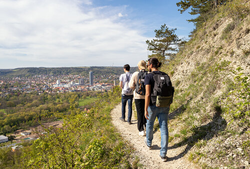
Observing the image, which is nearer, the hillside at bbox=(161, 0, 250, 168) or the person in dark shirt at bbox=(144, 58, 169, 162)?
the hillside at bbox=(161, 0, 250, 168)

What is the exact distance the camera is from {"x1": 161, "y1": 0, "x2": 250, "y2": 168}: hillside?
2.78 metres

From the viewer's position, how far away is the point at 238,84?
3.73 m

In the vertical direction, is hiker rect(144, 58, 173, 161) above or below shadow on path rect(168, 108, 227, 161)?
above

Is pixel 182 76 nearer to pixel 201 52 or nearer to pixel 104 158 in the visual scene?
pixel 201 52

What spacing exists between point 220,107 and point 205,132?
33.3 inches

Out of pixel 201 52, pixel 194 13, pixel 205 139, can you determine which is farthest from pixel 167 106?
pixel 194 13

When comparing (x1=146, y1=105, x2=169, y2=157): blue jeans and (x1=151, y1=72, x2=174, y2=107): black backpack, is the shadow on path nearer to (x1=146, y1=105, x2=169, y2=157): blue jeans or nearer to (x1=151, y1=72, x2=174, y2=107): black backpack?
(x1=146, y1=105, x2=169, y2=157): blue jeans

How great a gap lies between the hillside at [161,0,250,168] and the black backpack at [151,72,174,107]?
4.04 feet

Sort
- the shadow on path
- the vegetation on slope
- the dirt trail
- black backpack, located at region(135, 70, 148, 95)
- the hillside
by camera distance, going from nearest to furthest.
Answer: the hillside < the vegetation on slope < the dirt trail < the shadow on path < black backpack, located at region(135, 70, 148, 95)

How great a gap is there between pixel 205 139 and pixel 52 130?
3987 millimetres

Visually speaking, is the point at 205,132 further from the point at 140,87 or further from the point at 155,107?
the point at 140,87

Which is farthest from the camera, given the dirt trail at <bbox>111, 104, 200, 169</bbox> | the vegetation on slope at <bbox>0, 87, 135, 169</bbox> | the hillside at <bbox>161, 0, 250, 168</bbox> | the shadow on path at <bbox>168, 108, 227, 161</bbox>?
the shadow on path at <bbox>168, 108, 227, 161</bbox>

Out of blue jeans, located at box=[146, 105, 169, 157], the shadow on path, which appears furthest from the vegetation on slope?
the shadow on path

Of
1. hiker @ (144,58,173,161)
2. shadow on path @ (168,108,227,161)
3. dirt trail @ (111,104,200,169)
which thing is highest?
hiker @ (144,58,173,161)
